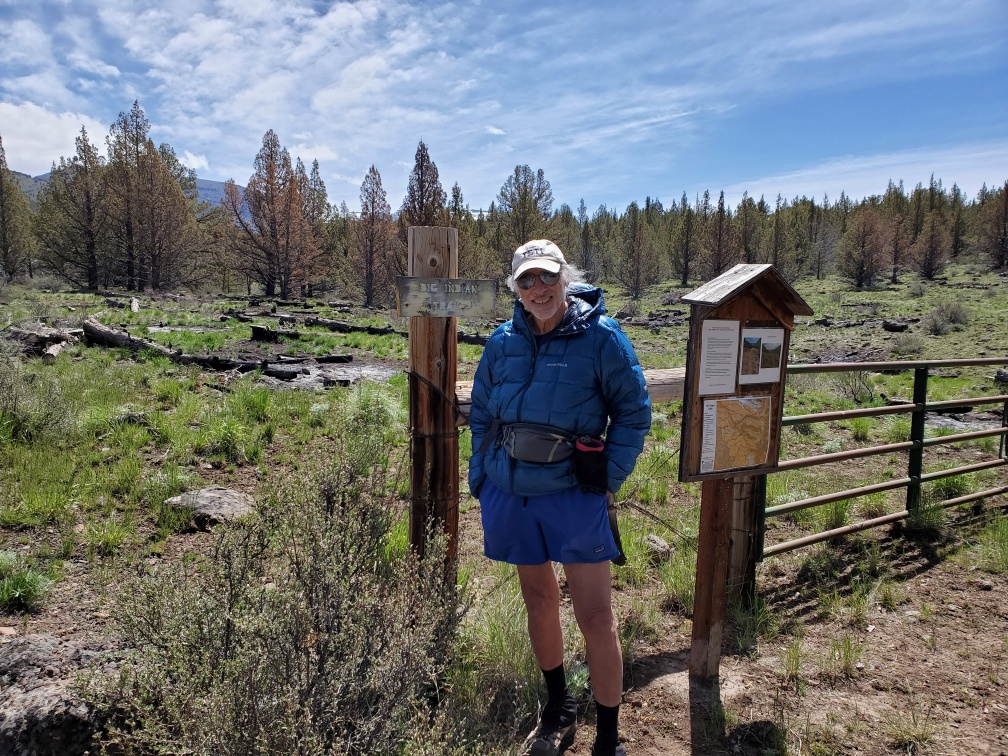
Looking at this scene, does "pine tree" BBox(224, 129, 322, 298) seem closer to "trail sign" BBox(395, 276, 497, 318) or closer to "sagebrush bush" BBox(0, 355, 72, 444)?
"sagebrush bush" BBox(0, 355, 72, 444)

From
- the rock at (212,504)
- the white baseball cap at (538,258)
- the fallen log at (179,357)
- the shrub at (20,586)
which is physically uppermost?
the white baseball cap at (538,258)

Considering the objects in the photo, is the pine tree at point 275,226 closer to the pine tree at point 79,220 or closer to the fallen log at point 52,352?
the pine tree at point 79,220

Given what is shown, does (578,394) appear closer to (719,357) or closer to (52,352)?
(719,357)

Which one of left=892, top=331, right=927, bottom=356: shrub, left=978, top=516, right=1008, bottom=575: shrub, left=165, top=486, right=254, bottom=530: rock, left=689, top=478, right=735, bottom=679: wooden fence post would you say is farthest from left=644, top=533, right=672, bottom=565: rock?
left=892, top=331, right=927, bottom=356: shrub

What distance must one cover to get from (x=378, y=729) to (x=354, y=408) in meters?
4.45

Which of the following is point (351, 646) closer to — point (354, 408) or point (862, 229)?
point (354, 408)

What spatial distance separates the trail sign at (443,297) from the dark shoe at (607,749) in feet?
6.11

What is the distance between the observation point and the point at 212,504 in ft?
15.7

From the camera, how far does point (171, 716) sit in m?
2.02

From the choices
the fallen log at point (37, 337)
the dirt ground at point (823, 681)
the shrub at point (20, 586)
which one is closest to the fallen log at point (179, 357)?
the fallen log at point (37, 337)

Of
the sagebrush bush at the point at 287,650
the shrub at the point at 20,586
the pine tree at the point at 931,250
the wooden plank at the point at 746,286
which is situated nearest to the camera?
the sagebrush bush at the point at 287,650

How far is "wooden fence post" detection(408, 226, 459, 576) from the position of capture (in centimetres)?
289

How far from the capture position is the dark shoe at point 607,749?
242 cm

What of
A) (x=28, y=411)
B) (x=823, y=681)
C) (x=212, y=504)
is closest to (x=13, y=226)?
(x=28, y=411)
